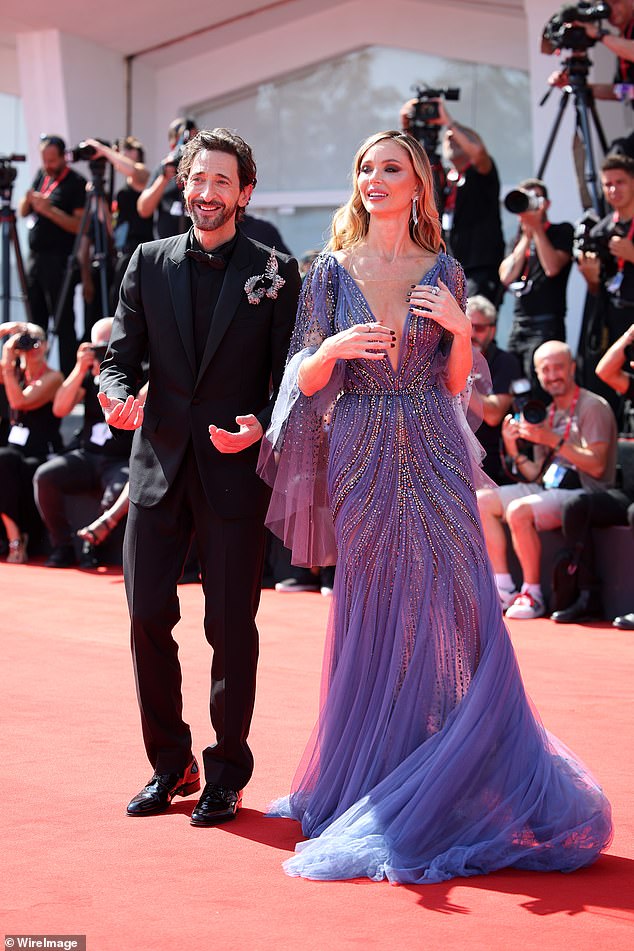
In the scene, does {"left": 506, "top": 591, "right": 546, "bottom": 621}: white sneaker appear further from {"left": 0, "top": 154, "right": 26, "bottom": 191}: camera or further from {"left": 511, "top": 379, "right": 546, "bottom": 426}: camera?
{"left": 0, "top": 154, "right": 26, "bottom": 191}: camera

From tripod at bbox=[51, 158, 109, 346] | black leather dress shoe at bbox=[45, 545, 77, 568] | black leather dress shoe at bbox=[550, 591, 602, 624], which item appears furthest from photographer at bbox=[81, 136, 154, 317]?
black leather dress shoe at bbox=[550, 591, 602, 624]

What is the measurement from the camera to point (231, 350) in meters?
3.59

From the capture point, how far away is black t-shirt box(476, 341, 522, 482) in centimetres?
768

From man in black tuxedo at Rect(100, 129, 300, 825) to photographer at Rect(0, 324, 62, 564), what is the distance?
5615 mm

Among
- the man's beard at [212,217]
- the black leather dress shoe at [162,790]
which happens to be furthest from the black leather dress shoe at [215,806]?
the man's beard at [212,217]

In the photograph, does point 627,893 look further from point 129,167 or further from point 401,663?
point 129,167

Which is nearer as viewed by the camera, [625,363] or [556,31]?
[625,363]

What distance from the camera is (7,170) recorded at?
9.84m

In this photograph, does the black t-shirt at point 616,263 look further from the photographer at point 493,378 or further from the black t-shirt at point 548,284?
the photographer at point 493,378

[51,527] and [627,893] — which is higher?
[51,527]

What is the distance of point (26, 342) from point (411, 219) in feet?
19.0

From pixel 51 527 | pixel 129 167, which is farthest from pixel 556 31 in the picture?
pixel 51 527

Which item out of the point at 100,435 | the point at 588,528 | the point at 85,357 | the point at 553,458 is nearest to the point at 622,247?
the point at 553,458

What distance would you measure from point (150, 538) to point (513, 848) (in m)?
1.25
